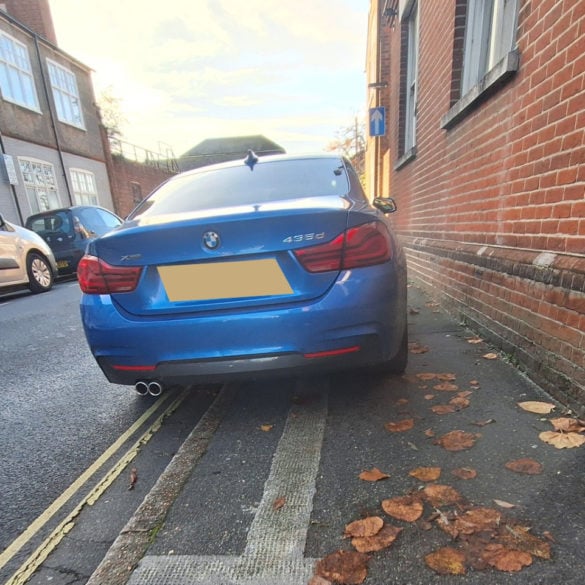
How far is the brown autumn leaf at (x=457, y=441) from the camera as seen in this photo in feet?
6.06

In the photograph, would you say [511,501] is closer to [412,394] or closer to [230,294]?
[412,394]

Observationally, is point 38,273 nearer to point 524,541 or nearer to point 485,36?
point 485,36

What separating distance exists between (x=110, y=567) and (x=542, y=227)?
266 centimetres

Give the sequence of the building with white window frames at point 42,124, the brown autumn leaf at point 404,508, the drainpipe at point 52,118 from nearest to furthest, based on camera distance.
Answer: the brown autumn leaf at point 404,508, the building with white window frames at point 42,124, the drainpipe at point 52,118

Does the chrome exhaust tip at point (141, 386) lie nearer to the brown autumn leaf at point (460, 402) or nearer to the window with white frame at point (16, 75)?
the brown autumn leaf at point (460, 402)

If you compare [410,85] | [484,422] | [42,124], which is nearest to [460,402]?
[484,422]

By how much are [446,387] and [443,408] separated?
301 mm

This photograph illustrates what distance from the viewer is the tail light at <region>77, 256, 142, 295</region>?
6.48 feet

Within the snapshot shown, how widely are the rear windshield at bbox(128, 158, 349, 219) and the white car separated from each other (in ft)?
18.2

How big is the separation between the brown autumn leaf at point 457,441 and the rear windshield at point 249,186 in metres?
1.40

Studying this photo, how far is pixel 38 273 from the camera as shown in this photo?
7.75 m

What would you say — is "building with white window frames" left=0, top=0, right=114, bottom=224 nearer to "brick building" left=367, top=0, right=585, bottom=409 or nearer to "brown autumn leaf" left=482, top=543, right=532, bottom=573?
"brick building" left=367, top=0, right=585, bottom=409

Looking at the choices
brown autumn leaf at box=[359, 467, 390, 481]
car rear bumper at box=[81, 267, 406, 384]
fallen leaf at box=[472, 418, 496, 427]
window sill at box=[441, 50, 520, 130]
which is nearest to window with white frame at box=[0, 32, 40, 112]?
window sill at box=[441, 50, 520, 130]

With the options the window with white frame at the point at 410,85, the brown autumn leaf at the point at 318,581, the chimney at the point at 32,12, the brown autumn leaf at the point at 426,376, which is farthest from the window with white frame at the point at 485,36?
the chimney at the point at 32,12
